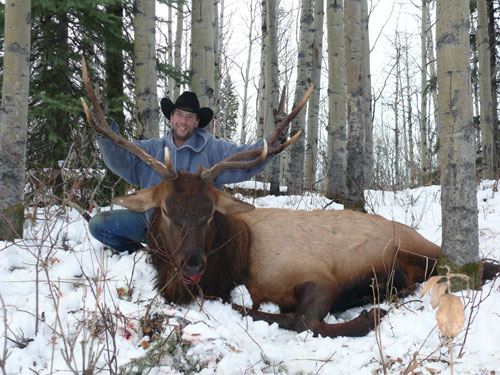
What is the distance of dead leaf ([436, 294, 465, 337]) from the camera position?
135cm

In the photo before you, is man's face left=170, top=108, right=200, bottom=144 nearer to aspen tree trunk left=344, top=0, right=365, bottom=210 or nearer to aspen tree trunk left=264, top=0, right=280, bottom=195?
aspen tree trunk left=344, top=0, right=365, bottom=210

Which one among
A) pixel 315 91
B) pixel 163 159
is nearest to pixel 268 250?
pixel 163 159

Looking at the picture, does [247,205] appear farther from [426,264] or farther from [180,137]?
[426,264]

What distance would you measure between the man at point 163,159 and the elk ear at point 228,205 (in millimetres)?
439

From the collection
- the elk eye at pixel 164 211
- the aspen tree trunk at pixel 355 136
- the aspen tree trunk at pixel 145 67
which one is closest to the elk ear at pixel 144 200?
the elk eye at pixel 164 211

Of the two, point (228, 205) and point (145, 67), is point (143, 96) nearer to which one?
point (145, 67)

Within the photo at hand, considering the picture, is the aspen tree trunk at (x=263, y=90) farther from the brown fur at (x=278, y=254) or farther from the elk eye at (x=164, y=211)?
the elk eye at (x=164, y=211)

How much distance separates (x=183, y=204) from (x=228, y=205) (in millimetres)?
534

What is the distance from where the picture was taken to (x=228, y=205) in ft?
11.5

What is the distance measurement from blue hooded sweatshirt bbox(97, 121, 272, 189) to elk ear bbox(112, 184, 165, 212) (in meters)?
0.58

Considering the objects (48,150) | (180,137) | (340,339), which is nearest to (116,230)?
(180,137)

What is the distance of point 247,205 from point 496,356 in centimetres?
211

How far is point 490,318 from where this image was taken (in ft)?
8.00

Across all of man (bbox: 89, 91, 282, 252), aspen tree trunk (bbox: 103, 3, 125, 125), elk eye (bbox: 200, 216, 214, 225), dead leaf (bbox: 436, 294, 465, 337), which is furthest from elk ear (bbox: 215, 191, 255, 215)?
aspen tree trunk (bbox: 103, 3, 125, 125)
